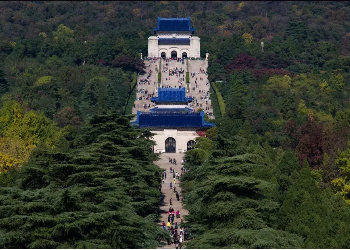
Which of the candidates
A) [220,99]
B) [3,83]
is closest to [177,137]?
[220,99]

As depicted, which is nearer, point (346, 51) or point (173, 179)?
point (173, 179)

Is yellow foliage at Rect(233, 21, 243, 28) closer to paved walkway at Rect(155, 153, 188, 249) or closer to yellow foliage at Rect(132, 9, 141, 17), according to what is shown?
yellow foliage at Rect(132, 9, 141, 17)

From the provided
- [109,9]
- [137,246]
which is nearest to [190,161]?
[137,246]

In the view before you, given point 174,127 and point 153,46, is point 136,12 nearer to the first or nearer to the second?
point 153,46

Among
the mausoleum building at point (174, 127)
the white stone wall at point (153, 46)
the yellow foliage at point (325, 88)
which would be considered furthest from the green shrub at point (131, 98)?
the yellow foliage at point (325, 88)

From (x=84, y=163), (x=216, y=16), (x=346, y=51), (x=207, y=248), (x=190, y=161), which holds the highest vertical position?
(x=216, y=16)

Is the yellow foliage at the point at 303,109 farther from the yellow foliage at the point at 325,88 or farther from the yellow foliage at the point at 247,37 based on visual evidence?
the yellow foliage at the point at 247,37

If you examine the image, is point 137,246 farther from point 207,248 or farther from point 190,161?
point 190,161
